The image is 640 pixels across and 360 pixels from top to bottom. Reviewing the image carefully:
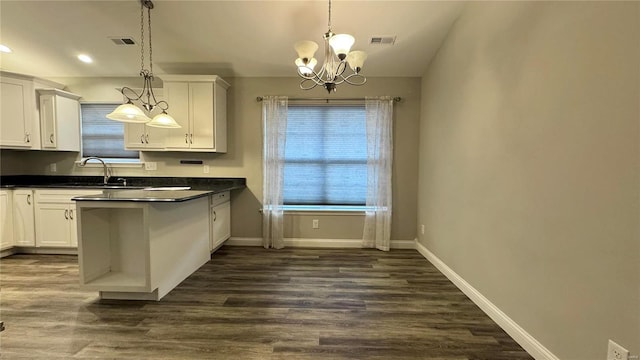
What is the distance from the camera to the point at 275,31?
3148 mm

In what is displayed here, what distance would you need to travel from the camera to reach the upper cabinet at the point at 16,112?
11.4ft

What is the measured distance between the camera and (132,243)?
2.58 meters

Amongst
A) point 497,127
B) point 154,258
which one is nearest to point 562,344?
point 497,127

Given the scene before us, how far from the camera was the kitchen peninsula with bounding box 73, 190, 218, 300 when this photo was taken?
2.30 metres

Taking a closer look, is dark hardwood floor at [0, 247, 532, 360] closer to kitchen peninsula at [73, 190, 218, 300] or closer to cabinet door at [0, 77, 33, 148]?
kitchen peninsula at [73, 190, 218, 300]

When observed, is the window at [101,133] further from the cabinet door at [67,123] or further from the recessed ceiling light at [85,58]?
the recessed ceiling light at [85,58]

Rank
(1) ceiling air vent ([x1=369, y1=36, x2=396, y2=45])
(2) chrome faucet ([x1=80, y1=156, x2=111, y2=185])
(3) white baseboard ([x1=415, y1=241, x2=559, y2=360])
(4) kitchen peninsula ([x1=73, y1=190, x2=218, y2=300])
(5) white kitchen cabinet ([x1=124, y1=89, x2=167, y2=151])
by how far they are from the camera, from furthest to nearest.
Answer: (2) chrome faucet ([x1=80, y1=156, x2=111, y2=185]) < (5) white kitchen cabinet ([x1=124, y1=89, x2=167, y2=151]) < (1) ceiling air vent ([x1=369, y1=36, x2=396, y2=45]) < (4) kitchen peninsula ([x1=73, y1=190, x2=218, y2=300]) < (3) white baseboard ([x1=415, y1=241, x2=559, y2=360])

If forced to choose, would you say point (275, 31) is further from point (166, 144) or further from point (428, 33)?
point (166, 144)

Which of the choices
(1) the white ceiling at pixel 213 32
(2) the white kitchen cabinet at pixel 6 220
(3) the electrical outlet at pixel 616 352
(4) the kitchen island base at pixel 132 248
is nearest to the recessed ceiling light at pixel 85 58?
(1) the white ceiling at pixel 213 32

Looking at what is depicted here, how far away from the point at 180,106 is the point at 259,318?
2.93m

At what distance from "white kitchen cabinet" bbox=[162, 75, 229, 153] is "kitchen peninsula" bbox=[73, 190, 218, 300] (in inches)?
47.6

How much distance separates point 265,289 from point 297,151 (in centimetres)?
208

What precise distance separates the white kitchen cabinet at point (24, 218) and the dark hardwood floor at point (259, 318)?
46cm

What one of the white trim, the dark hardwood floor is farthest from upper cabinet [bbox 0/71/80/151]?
the white trim
